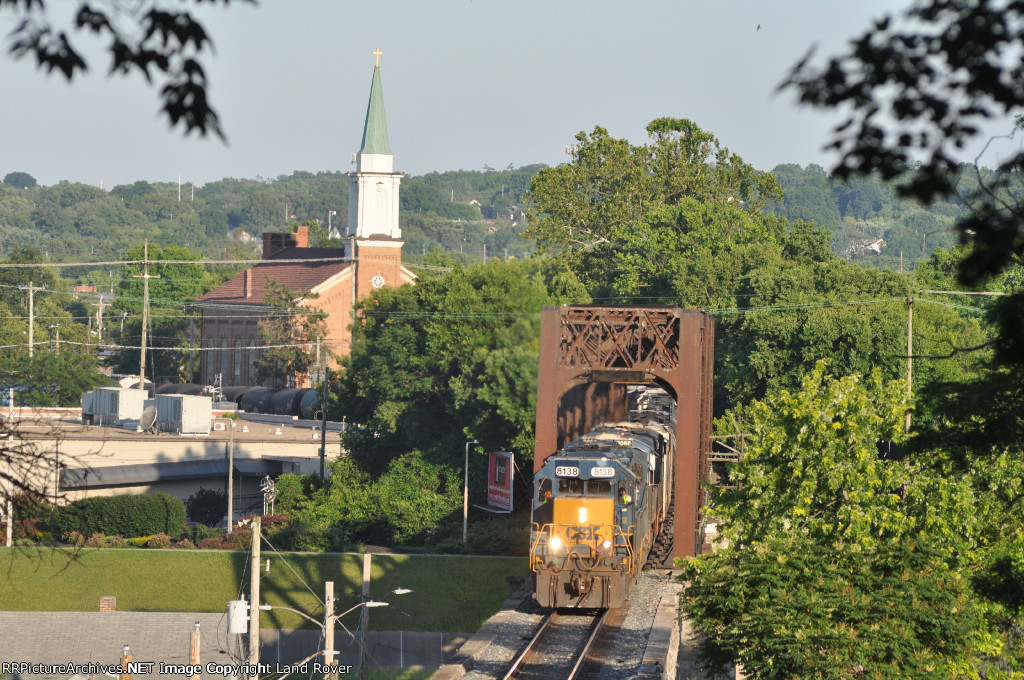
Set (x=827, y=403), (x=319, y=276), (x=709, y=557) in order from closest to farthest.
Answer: (x=709, y=557) < (x=827, y=403) < (x=319, y=276)

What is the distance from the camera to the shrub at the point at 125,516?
220 ft

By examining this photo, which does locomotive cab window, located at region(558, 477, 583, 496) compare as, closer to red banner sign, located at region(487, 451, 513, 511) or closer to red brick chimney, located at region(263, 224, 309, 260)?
red banner sign, located at region(487, 451, 513, 511)

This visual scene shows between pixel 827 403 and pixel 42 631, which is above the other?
pixel 827 403

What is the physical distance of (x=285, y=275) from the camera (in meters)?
137

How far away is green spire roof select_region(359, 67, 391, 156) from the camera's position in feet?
393

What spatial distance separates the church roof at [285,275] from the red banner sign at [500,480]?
66226 millimetres

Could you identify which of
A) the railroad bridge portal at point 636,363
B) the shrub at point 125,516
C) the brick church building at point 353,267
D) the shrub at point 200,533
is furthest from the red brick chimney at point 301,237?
the railroad bridge portal at point 636,363

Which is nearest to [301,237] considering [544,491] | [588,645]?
[544,491]

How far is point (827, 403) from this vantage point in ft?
101

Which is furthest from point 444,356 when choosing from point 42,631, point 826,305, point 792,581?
point 792,581

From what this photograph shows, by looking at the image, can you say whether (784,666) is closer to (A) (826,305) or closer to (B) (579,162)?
(A) (826,305)

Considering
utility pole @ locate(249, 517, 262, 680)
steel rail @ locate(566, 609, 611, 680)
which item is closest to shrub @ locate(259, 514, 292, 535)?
utility pole @ locate(249, 517, 262, 680)

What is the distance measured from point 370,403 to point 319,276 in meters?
55.2

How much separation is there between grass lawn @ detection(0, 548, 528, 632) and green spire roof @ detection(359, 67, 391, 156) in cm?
6927
